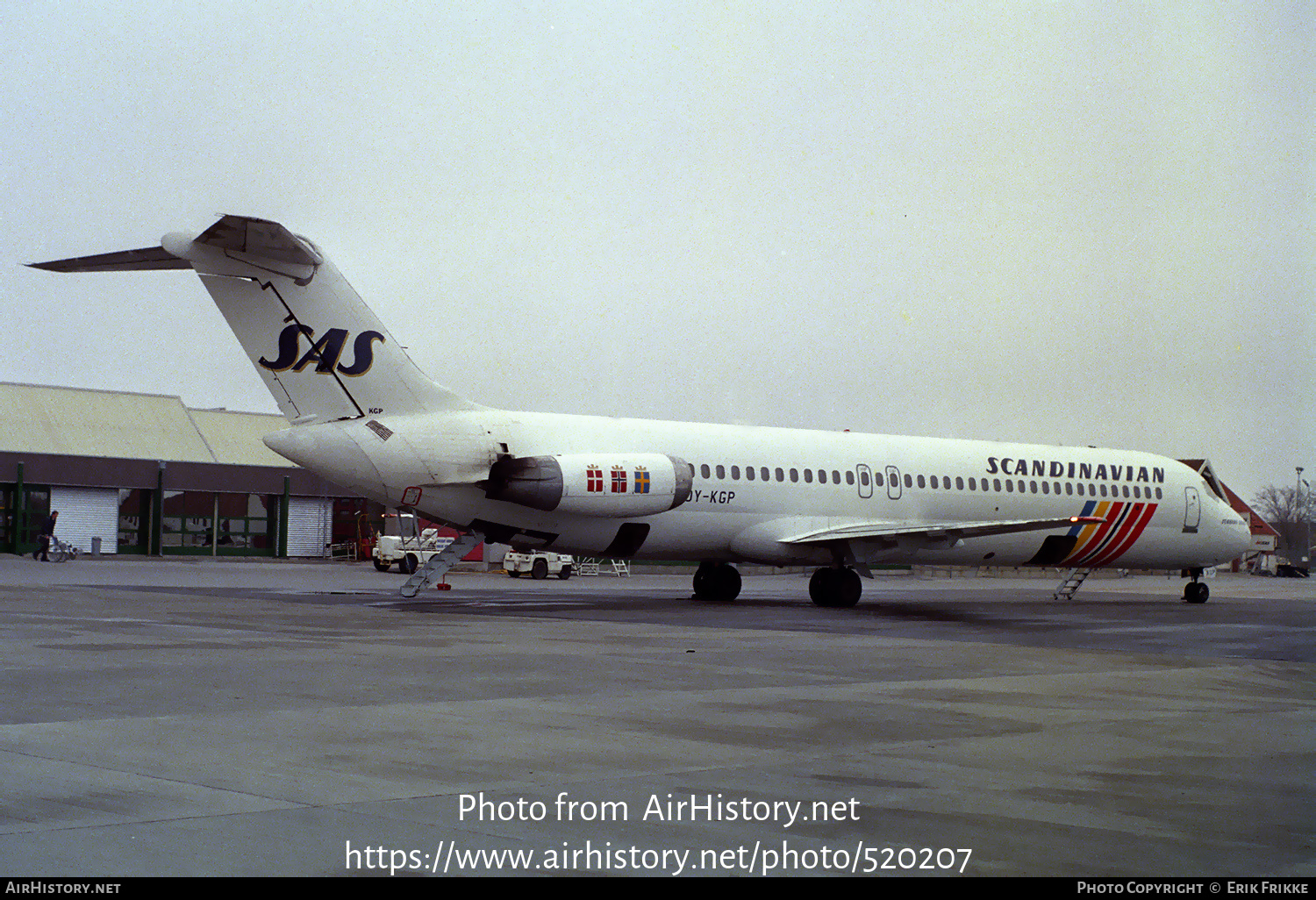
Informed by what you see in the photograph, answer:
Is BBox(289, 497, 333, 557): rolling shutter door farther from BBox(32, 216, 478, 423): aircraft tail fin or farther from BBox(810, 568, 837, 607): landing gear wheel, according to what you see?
BBox(32, 216, 478, 423): aircraft tail fin

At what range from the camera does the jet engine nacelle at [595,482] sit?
23438 millimetres

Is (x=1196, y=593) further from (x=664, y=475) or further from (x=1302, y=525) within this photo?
(x=1302, y=525)

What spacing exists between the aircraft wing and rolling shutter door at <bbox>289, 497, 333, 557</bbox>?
39.2 meters

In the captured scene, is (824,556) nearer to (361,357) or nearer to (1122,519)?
(1122,519)

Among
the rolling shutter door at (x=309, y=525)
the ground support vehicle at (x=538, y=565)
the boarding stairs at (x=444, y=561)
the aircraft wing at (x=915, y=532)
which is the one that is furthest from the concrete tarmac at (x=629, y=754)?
the rolling shutter door at (x=309, y=525)

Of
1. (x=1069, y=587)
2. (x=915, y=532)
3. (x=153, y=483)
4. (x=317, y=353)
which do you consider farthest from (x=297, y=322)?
(x=153, y=483)

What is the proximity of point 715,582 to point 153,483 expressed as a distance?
35731 millimetres

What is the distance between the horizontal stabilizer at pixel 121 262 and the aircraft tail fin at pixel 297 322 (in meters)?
0.02

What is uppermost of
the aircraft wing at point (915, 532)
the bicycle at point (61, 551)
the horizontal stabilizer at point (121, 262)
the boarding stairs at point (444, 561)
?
the horizontal stabilizer at point (121, 262)

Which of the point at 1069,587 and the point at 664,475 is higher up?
the point at 664,475

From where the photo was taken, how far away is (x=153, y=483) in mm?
56969

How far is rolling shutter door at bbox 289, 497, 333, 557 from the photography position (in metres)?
62.1

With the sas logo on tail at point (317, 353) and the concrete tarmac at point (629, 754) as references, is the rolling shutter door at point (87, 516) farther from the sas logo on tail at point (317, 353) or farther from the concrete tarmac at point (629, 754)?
the concrete tarmac at point (629, 754)
